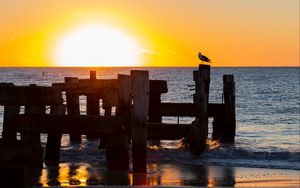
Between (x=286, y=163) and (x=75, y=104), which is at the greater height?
(x=75, y=104)

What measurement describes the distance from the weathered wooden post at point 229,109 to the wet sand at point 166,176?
4.83 metres

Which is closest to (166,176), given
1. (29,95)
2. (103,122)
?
(103,122)

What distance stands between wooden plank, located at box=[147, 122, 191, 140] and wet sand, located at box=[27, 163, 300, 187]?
768 millimetres

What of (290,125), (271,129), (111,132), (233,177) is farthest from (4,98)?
(290,125)

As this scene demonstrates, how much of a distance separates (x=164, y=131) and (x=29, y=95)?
3395mm

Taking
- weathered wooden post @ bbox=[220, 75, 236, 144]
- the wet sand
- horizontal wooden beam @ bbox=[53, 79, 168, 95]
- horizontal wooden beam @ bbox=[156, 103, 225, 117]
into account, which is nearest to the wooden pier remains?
horizontal wooden beam @ bbox=[53, 79, 168, 95]

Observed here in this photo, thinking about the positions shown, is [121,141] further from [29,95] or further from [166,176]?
[29,95]

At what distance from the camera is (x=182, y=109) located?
17922 millimetres

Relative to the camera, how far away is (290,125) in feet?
104

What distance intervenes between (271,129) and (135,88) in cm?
1816

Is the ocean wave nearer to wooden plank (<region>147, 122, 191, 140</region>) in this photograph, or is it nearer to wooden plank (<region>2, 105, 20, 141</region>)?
wooden plank (<region>147, 122, 191, 140</region>)

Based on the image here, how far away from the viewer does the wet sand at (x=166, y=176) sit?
11683 millimetres

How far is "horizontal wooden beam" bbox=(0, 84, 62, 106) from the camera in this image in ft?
35.7

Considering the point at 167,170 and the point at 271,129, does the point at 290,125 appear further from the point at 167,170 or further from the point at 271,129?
the point at 167,170
